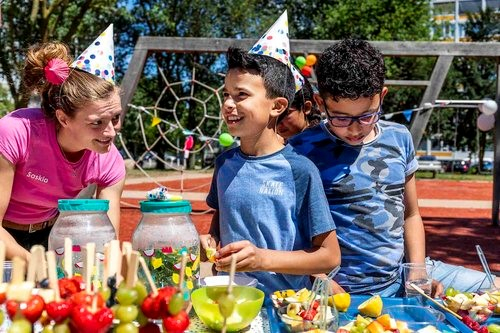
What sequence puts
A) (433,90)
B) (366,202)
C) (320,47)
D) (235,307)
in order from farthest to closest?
(433,90) → (320,47) → (366,202) → (235,307)

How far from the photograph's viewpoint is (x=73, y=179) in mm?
2387

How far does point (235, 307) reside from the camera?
1353 millimetres

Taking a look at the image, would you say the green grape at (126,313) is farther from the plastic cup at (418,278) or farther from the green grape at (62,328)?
the plastic cup at (418,278)

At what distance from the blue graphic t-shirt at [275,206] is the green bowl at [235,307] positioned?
13.9 inches

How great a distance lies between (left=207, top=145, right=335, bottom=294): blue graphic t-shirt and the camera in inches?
69.3

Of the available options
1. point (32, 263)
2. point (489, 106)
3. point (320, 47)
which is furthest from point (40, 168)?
point (489, 106)

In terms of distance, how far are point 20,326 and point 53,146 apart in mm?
1478

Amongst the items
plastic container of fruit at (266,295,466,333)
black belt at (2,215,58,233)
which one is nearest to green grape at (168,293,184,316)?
plastic container of fruit at (266,295,466,333)

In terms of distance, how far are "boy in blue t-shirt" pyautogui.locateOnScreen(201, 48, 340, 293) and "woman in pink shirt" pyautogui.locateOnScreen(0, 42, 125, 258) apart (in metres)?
0.57

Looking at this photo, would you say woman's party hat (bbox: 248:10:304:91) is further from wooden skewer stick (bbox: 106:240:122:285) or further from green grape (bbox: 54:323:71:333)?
green grape (bbox: 54:323:71:333)

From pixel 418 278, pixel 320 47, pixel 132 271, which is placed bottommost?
pixel 418 278

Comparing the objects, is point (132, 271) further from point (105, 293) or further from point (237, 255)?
point (237, 255)

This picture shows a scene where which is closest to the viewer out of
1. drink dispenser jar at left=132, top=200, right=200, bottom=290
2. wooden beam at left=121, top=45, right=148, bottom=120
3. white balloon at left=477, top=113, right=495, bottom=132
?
drink dispenser jar at left=132, top=200, right=200, bottom=290

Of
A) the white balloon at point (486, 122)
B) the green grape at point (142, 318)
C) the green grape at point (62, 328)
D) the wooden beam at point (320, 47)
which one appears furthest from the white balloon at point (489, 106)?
the green grape at point (62, 328)
